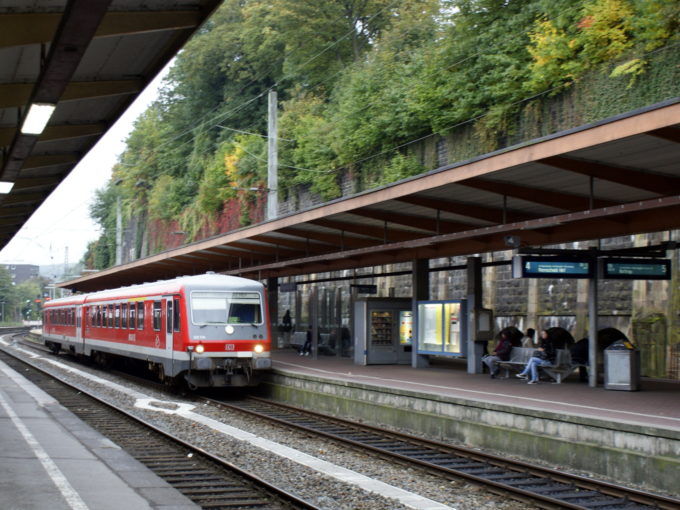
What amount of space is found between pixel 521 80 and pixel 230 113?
1215 inches

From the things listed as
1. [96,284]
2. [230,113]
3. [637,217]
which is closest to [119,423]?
[637,217]

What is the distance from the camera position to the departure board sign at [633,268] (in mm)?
14844

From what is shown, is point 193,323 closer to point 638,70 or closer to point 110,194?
point 638,70

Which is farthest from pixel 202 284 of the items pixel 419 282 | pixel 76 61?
pixel 76 61

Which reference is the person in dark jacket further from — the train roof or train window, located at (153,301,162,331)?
train window, located at (153,301,162,331)

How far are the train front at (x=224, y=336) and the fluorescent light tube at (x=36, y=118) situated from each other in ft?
36.0

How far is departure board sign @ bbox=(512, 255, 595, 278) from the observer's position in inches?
569

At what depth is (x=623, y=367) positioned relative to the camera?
14.9 meters

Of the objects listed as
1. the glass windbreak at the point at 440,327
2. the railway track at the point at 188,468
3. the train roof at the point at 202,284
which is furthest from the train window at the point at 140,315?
the glass windbreak at the point at 440,327

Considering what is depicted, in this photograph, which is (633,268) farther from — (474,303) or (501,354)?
(474,303)

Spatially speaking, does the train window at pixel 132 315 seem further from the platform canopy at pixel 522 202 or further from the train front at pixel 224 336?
the train front at pixel 224 336

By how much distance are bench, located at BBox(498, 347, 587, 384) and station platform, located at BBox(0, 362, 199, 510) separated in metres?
8.62

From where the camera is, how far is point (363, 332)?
21672mm

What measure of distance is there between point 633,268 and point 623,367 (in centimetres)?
175
